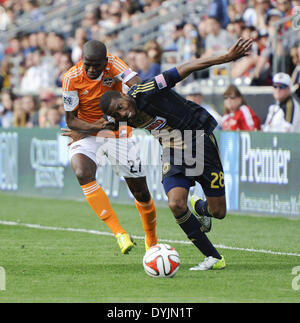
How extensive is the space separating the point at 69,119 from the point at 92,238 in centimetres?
247

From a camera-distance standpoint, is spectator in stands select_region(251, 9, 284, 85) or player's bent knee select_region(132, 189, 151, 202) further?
spectator in stands select_region(251, 9, 284, 85)

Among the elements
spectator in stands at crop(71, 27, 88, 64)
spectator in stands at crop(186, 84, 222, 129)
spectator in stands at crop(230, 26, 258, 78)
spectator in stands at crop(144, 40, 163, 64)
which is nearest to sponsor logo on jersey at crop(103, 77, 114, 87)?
spectator in stands at crop(186, 84, 222, 129)

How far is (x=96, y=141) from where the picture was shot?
9297 mm

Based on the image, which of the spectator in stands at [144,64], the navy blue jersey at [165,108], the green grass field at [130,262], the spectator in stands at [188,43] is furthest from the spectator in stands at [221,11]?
the navy blue jersey at [165,108]

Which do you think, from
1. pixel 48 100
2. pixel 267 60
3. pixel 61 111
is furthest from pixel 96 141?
pixel 48 100

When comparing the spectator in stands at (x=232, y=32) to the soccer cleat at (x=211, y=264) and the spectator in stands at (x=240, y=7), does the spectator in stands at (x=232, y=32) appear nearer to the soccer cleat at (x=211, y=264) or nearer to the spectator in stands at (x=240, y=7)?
the spectator in stands at (x=240, y=7)

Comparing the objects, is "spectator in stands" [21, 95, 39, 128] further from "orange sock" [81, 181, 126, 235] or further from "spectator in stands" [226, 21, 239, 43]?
"orange sock" [81, 181, 126, 235]

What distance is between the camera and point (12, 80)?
22.1 m

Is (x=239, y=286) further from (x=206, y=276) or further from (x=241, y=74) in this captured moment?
(x=241, y=74)

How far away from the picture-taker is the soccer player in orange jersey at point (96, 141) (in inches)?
353

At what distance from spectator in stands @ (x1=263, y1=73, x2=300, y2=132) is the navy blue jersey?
203 inches

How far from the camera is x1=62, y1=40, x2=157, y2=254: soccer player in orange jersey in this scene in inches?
353

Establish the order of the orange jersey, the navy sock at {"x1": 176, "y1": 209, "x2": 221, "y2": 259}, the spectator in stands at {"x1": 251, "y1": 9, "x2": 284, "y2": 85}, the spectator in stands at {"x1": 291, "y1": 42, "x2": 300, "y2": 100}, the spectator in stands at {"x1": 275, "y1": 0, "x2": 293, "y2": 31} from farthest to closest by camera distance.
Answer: the spectator in stands at {"x1": 275, "y1": 0, "x2": 293, "y2": 31} < the spectator in stands at {"x1": 251, "y1": 9, "x2": 284, "y2": 85} < the spectator in stands at {"x1": 291, "y1": 42, "x2": 300, "y2": 100} < the orange jersey < the navy sock at {"x1": 176, "y1": 209, "x2": 221, "y2": 259}
